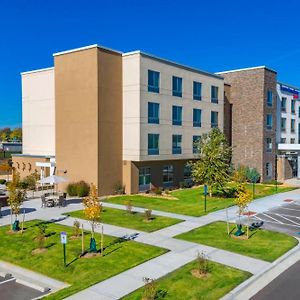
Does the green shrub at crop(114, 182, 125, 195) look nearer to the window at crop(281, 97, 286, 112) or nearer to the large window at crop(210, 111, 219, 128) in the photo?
the large window at crop(210, 111, 219, 128)

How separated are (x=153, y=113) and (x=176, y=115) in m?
4.14

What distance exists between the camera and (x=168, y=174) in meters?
40.8

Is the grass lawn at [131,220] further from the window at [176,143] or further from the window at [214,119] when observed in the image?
the window at [214,119]

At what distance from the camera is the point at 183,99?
41125mm

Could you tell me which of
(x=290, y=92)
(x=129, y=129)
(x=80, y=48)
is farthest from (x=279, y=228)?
(x=290, y=92)

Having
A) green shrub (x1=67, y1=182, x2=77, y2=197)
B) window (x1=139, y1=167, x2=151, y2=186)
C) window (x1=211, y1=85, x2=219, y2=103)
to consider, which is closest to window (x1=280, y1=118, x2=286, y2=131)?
window (x1=211, y1=85, x2=219, y2=103)

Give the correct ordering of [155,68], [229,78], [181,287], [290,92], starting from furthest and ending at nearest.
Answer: [290,92] → [229,78] → [155,68] → [181,287]

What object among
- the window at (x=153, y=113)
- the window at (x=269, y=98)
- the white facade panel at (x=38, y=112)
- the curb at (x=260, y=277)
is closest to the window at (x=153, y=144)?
the window at (x=153, y=113)

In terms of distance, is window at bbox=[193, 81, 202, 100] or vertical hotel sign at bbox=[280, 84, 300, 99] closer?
window at bbox=[193, 81, 202, 100]

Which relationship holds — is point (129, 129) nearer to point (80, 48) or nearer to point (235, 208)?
point (80, 48)

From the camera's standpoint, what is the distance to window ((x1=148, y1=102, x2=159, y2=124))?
121 ft

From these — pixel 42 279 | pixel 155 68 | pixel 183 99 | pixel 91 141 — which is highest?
pixel 155 68

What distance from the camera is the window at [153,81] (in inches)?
1441

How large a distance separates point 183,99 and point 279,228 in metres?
21.2
